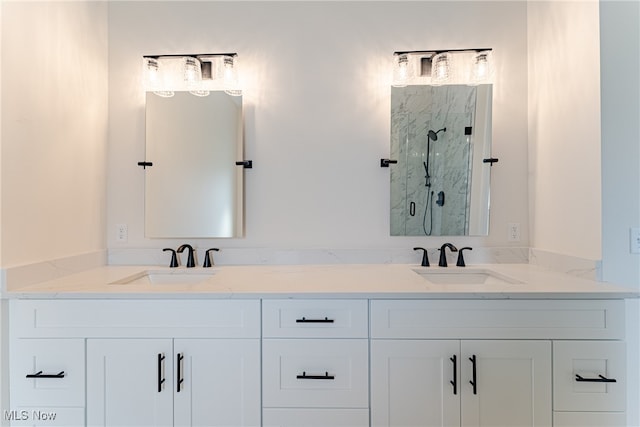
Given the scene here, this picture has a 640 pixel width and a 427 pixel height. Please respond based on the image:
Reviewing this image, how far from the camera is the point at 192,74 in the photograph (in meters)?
1.79

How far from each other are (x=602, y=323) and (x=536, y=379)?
323mm

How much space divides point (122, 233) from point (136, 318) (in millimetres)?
795

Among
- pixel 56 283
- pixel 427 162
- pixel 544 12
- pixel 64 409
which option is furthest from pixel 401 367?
pixel 544 12

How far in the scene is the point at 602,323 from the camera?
1190 mm

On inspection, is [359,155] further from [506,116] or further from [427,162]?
[506,116]

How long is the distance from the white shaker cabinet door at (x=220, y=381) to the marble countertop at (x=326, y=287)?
7.8 inches

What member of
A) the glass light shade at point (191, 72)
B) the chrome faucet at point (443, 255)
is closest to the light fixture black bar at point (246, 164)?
the glass light shade at point (191, 72)

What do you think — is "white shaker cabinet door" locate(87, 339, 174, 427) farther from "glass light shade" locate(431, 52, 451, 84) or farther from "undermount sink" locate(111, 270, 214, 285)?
"glass light shade" locate(431, 52, 451, 84)

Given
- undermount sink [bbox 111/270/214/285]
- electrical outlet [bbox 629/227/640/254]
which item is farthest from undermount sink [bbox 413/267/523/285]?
undermount sink [bbox 111/270/214/285]

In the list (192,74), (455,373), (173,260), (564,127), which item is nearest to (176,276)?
(173,260)

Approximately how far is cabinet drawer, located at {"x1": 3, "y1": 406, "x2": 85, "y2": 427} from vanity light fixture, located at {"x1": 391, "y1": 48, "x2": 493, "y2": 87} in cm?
211

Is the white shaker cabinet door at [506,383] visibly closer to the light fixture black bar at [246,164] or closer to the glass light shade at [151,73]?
the light fixture black bar at [246,164]

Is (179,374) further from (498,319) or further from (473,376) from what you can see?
(498,319)

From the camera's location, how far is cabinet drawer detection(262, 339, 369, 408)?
4.01 feet
